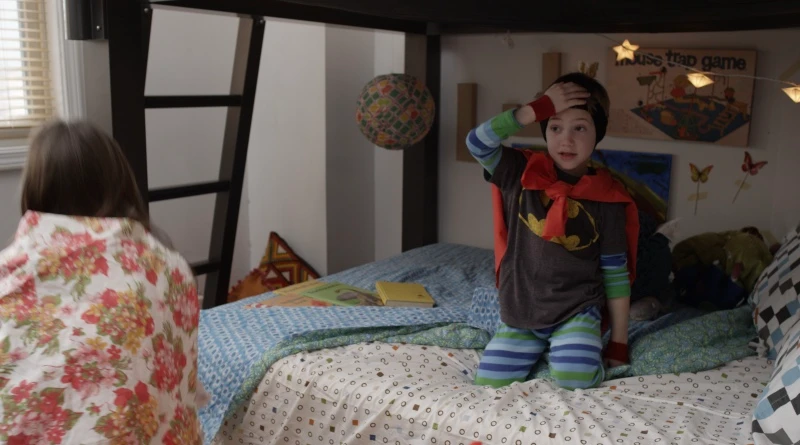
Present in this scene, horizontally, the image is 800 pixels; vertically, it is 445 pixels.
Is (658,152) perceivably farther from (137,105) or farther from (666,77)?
(137,105)

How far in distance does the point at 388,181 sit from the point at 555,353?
190cm

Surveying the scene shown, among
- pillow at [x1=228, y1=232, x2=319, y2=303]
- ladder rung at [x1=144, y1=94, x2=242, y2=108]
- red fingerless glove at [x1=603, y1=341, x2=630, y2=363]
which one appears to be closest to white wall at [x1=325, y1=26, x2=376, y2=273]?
pillow at [x1=228, y1=232, x2=319, y2=303]

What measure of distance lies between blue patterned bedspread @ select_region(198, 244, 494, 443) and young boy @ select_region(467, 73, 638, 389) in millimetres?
360

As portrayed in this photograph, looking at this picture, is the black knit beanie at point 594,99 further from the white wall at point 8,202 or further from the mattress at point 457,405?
the white wall at point 8,202

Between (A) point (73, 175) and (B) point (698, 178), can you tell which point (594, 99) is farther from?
(A) point (73, 175)

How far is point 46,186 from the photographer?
4.66 feet

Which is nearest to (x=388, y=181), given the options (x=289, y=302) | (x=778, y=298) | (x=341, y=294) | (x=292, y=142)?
(x=292, y=142)

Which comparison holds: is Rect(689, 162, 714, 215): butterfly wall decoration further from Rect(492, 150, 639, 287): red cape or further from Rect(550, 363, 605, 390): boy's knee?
Rect(550, 363, 605, 390): boy's knee

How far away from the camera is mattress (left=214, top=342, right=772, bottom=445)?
5.59 feet

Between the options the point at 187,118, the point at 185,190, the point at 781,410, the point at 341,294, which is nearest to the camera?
the point at 781,410

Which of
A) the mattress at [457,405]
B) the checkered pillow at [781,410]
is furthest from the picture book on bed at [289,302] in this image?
the checkered pillow at [781,410]

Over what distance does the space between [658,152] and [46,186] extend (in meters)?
2.24

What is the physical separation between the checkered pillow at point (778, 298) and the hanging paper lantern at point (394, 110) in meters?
1.36

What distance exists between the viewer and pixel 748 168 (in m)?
2.80
